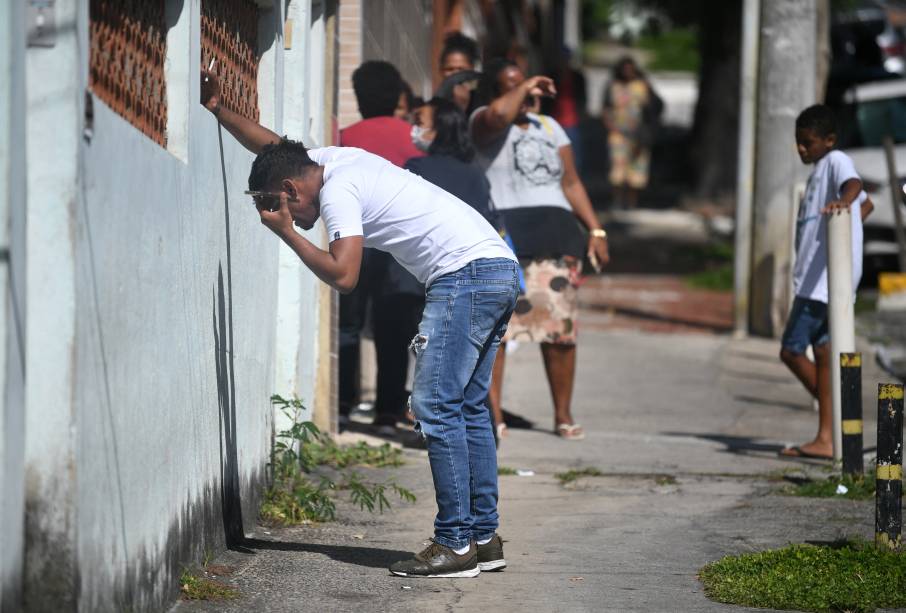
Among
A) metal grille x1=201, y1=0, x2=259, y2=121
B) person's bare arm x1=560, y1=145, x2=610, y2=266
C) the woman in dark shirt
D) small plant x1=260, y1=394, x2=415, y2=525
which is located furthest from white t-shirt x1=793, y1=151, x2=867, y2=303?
metal grille x1=201, y1=0, x2=259, y2=121

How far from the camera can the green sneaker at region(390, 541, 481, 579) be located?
16.5 ft

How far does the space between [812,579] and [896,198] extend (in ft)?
31.0

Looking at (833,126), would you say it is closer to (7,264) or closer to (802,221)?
(802,221)

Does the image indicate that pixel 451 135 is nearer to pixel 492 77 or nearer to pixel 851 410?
pixel 492 77

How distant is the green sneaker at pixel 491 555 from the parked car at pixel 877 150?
9310 millimetres

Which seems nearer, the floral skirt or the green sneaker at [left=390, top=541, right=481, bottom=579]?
the green sneaker at [left=390, top=541, right=481, bottom=579]

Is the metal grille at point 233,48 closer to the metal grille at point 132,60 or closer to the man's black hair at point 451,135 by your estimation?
the metal grille at point 132,60

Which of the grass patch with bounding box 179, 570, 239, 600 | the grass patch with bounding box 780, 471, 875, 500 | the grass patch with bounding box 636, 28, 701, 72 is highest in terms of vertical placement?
the grass patch with bounding box 636, 28, 701, 72

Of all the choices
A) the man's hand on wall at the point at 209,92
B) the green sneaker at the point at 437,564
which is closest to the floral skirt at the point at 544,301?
the green sneaker at the point at 437,564

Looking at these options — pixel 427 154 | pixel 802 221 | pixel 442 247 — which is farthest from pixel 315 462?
pixel 802 221

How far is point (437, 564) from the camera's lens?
198 inches

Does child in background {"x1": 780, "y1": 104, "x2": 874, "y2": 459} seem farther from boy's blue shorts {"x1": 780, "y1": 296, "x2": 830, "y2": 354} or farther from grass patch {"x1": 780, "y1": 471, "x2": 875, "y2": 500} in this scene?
grass patch {"x1": 780, "y1": 471, "x2": 875, "y2": 500}

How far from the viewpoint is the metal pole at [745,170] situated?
40.2ft

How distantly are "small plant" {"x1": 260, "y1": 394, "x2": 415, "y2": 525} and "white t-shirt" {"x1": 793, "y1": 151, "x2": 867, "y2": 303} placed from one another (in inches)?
97.5
